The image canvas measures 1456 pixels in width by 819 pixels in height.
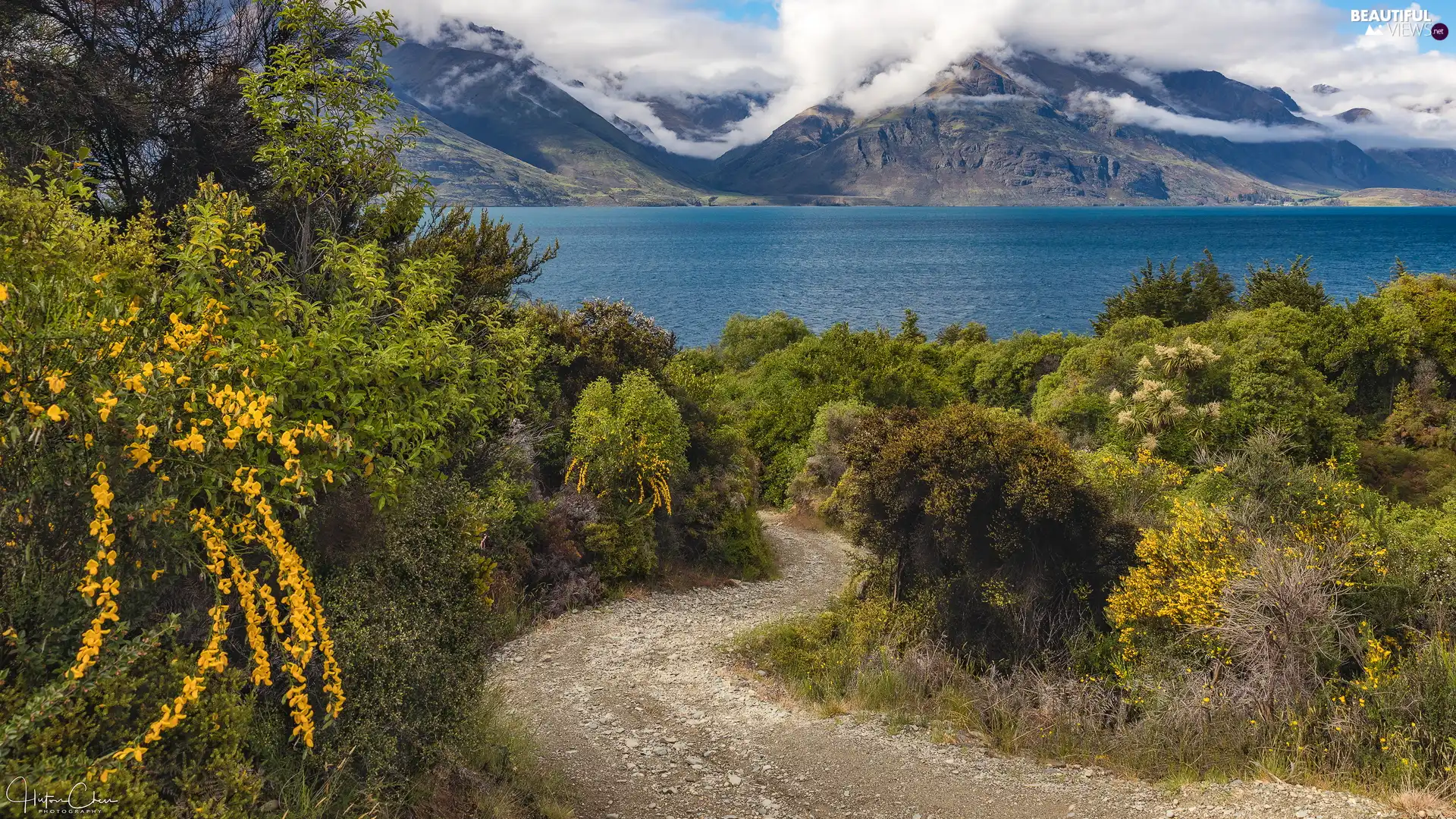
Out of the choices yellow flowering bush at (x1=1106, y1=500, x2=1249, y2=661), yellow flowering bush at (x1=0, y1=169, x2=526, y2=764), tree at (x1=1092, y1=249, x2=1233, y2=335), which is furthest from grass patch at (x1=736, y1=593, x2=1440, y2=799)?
tree at (x1=1092, y1=249, x2=1233, y2=335)

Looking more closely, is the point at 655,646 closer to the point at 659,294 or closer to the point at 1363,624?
the point at 1363,624

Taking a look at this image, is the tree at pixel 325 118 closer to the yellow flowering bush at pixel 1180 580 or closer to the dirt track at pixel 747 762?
the dirt track at pixel 747 762

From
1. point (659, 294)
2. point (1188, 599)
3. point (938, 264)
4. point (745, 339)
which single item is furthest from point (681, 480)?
point (938, 264)

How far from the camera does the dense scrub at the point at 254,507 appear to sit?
3.54m

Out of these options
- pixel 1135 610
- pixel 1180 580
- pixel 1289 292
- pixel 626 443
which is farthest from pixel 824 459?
pixel 1289 292

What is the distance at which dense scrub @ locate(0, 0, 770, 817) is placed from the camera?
11.6 ft

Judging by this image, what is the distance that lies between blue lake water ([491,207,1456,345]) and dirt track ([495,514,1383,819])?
2623 centimetres

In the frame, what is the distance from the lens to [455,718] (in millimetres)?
5871

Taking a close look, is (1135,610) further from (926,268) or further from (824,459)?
(926,268)

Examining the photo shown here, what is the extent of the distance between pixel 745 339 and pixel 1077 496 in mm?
30335

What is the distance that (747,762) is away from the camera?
332 inches
